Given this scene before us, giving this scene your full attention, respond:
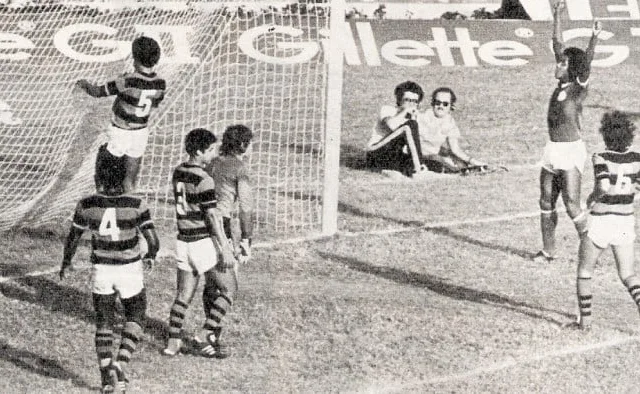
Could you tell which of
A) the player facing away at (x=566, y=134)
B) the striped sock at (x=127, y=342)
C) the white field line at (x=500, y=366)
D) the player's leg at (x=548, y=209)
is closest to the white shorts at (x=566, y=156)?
the player facing away at (x=566, y=134)

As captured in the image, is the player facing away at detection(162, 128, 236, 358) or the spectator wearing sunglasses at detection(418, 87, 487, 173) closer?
the player facing away at detection(162, 128, 236, 358)

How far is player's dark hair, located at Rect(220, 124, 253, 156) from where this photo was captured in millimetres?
7582

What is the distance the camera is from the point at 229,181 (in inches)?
305

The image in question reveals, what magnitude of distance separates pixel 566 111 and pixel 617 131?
1.88m

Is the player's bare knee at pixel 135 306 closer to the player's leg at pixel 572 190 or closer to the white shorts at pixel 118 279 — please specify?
the white shorts at pixel 118 279

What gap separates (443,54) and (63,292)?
650 inches

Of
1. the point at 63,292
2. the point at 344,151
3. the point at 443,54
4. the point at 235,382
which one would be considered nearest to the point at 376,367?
the point at 235,382

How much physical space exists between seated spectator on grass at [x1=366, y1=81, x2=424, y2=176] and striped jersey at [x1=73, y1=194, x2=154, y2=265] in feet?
24.5

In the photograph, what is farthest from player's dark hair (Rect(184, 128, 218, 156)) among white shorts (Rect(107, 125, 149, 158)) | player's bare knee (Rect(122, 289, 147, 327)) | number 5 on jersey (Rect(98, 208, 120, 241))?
white shorts (Rect(107, 125, 149, 158))

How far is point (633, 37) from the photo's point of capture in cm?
2562

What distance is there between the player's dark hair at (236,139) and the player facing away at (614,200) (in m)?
2.60

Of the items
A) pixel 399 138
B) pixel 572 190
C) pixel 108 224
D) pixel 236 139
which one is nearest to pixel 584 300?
pixel 572 190

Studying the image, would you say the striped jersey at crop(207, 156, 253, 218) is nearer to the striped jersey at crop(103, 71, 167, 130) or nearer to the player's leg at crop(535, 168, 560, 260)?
the striped jersey at crop(103, 71, 167, 130)

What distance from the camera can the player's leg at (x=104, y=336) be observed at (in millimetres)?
6512
